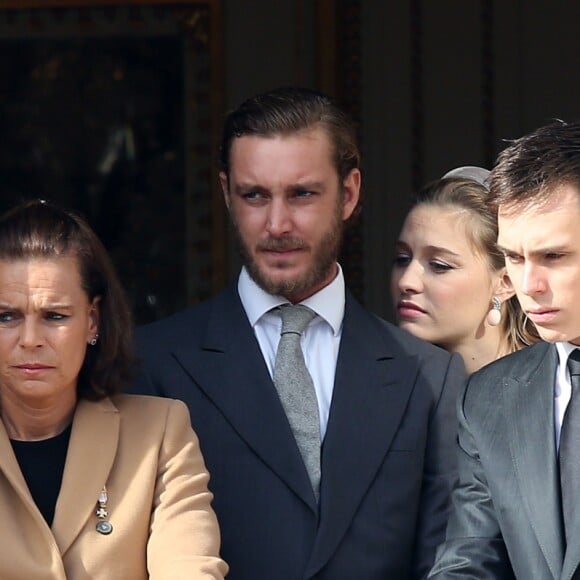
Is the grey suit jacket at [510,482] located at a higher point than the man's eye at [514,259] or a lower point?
lower

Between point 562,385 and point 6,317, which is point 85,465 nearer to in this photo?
point 6,317

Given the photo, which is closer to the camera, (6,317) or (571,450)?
(571,450)

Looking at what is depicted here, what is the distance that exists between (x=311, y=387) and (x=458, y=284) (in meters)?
0.57

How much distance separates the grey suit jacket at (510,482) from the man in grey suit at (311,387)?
0.92ft

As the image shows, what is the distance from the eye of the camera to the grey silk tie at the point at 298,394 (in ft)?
12.1

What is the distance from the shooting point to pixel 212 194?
18.1 feet

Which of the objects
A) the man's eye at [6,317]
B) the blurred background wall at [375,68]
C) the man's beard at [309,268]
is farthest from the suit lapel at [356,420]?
the blurred background wall at [375,68]

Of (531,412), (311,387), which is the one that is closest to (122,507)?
(311,387)

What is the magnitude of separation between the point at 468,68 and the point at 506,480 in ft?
7.86

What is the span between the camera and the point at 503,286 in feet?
13.7

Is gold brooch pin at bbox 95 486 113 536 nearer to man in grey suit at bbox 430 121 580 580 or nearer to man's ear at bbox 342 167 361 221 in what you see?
man in grey suit at bbox 430 121 580 580

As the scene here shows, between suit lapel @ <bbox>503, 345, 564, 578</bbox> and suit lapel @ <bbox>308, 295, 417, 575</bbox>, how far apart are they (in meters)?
0.40

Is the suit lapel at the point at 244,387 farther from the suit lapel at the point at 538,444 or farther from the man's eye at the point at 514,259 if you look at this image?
the man's eye at the point at 514,259

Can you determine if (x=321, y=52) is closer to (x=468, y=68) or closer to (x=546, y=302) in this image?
(x=468, y=68)
